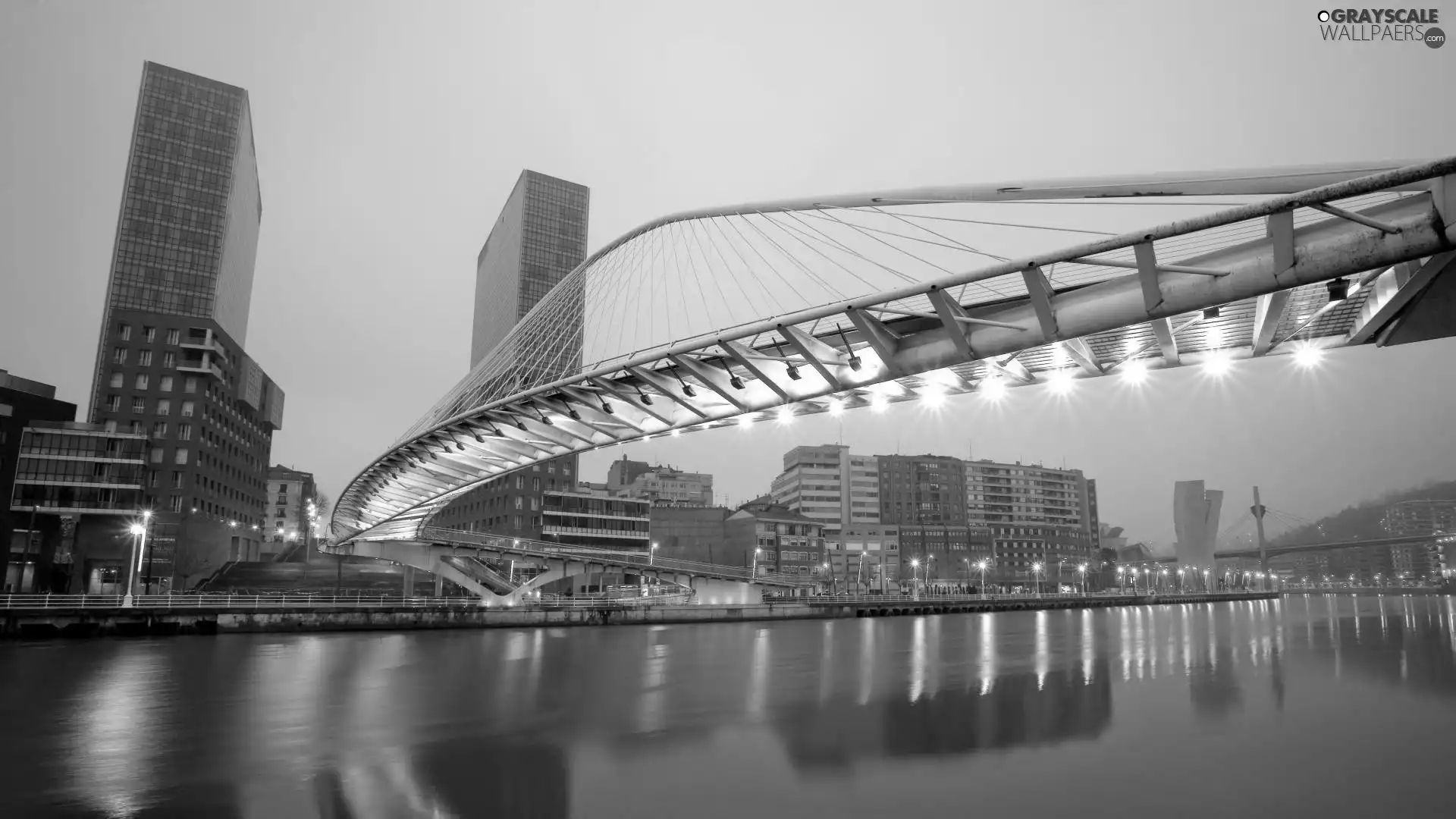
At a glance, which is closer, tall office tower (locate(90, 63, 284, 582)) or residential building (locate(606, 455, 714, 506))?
tall office tower (locate(90, 63, 284, 582))

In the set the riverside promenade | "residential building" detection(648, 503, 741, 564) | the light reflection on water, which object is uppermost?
"residential building" detection(648, 503, 741, 564)

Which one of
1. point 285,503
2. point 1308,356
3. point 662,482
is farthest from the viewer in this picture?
point 662,482

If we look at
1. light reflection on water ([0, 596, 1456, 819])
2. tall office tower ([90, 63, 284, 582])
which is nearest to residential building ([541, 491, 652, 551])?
tall office tower ([90, 63, 284, 582])

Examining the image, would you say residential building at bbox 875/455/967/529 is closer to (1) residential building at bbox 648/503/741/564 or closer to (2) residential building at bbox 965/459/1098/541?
(2) residential building at bbox 965/459/1098/541

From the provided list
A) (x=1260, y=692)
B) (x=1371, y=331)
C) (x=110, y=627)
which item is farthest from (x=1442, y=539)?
(x=110, y=627)

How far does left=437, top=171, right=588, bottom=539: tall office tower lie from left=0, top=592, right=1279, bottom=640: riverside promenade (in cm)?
1774

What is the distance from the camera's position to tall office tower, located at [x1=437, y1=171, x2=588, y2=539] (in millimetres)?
42031

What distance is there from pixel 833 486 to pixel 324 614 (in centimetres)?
11579

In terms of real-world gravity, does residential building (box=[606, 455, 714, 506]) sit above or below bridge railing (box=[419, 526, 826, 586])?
above

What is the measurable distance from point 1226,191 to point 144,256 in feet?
393

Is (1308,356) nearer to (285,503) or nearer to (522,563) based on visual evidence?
(522,563)

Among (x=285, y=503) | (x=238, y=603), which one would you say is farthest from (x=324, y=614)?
(x=285, y=503)

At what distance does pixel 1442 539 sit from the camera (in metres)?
170

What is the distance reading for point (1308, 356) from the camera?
58.3ft
